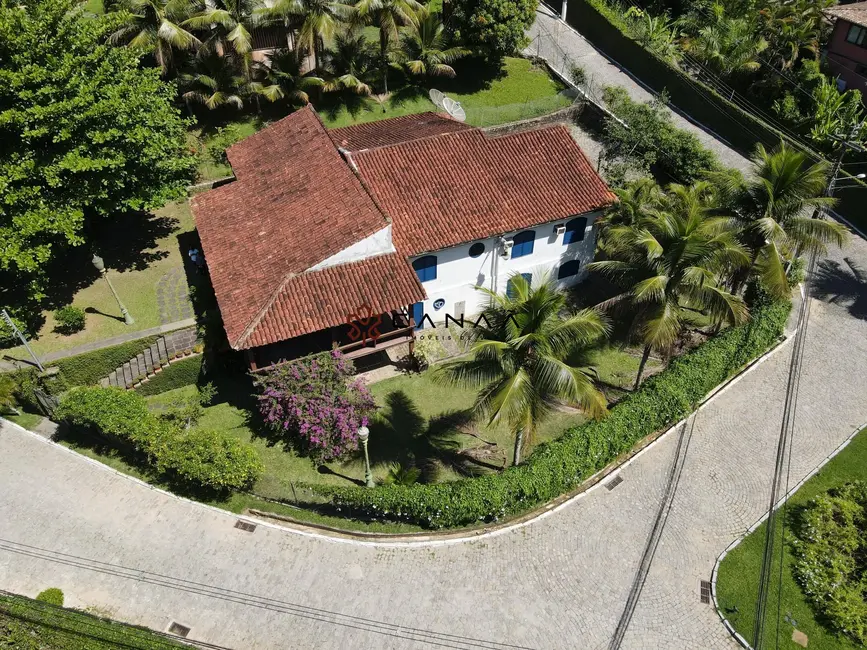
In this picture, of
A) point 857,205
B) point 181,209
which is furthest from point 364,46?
point 857,205

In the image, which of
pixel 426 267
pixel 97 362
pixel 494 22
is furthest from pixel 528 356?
pixel 494 22

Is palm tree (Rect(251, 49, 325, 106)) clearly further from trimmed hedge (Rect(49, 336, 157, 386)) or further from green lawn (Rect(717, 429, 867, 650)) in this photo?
green lawn (Rect(717, 429, 867, 650))

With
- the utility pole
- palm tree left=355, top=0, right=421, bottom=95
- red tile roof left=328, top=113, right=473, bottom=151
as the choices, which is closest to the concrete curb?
the utility pole

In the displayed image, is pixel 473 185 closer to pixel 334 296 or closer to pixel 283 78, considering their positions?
pixel 334 296

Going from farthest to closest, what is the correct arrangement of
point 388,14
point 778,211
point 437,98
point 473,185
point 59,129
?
point 437,98
point 388,14
point 473,185
point 778,211
point 59,129

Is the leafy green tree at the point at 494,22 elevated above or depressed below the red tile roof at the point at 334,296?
above

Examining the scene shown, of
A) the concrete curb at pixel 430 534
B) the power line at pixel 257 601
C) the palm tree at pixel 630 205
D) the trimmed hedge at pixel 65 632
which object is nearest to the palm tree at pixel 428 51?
the palm tree at pixel 630 205

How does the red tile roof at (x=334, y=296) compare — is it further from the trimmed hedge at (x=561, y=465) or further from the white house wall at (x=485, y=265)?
the trimmed hedge at (x=561, y=465)

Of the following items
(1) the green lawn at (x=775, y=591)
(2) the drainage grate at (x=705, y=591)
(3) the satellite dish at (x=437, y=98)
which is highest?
(3) the satellite dish at (x=437, y=98)
